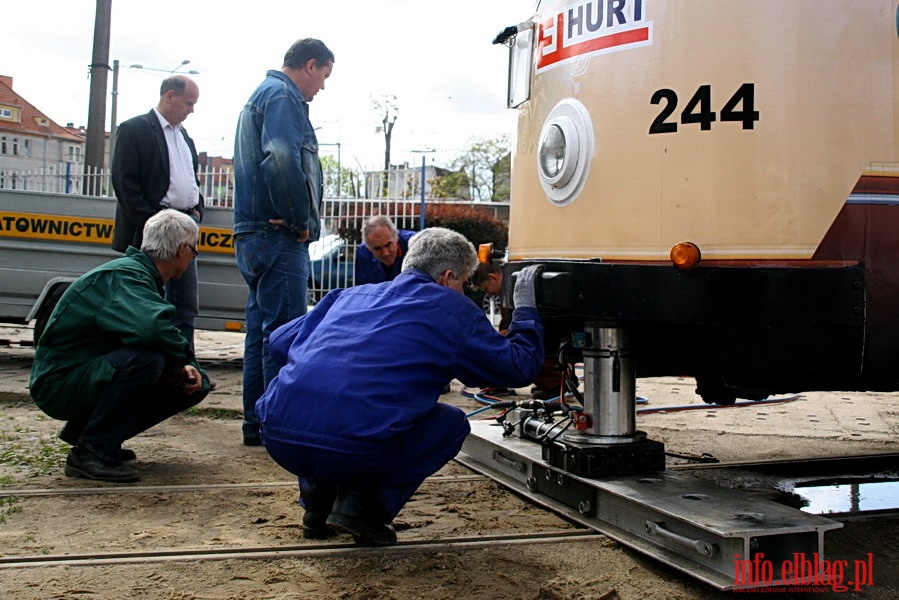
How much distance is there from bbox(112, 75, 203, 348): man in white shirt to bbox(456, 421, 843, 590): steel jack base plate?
2682 millimetres

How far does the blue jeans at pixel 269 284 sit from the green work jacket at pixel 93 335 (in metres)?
0.76

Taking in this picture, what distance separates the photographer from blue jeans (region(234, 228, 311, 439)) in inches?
186

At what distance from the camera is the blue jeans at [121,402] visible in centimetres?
394

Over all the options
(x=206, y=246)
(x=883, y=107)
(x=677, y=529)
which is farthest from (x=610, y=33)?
(x=206, y=246)

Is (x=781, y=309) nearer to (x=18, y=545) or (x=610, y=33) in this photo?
(x=610, y=33)

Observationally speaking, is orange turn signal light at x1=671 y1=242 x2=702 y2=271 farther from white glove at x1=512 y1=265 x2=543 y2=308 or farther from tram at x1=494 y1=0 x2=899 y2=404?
white glove at x1=512 y1=265 x2=543 y2=308

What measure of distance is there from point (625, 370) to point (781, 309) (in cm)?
68

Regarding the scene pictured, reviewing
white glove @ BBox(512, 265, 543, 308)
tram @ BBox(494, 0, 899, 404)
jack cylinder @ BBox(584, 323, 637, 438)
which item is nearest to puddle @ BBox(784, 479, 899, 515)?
tram @ BBox(494, 0, 899, 404)

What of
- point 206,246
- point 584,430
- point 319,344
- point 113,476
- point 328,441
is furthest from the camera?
point 206,246

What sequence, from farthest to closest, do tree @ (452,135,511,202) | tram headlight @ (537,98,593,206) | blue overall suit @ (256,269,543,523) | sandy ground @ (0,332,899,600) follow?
tree @ (452,135,511,202), tram headlight @ (537,98,593,206), blue overall suit @ (256,269,543,523), sandy ground @ (0,332,899,600)

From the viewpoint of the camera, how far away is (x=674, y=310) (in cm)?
312

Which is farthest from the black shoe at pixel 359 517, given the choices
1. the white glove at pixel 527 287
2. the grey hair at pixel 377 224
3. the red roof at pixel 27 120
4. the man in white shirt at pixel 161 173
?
the red roof at pixel 27 120

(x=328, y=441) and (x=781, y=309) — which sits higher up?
(x=781, y=309)

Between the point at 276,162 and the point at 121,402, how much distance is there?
56.2 inches
